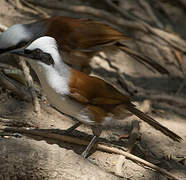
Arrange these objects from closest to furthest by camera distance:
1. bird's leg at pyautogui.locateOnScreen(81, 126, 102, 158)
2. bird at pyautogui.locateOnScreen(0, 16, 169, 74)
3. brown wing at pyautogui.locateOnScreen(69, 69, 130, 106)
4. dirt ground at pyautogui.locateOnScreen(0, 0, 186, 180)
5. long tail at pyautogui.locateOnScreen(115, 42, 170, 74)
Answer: dirt ground at pyautogui.locateOnScreen(0, 0, 186, 180) < brown wing at pyautogui.locateOnScreen(69, 69, 130, 106) < bird's leg at pyautogui.locateOnScreen(81, 126, 102, 158) < bird at pyautogui.locateOnScreen(0, 16, 169, 74) < long tail at pyautogui.locateOnScreen(115, 42, 170, 74)

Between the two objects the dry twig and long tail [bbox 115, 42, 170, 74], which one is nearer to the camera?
long tail [bbox 115, 42, 170, 74]

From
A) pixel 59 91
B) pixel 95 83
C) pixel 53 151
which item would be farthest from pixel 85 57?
pixel 53 151

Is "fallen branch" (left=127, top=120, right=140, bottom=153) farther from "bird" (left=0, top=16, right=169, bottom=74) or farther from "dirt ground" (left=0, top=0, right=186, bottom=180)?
"bird" (left=0, top=16, right=169, bottom=74)

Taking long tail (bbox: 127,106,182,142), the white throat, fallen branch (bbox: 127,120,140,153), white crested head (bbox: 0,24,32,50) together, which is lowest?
fallen branch (bbox: 127,120,140,153)

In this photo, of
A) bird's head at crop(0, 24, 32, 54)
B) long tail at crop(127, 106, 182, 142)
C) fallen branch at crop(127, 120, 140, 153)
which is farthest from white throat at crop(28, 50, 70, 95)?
bird's head at crop(0, 24, 32, 54)

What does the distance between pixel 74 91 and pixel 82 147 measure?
2.26ft

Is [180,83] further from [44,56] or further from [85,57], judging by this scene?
[44,56]

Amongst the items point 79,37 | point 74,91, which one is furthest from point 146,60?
point 74,91

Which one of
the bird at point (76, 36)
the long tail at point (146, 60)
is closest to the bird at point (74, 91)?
the bird at point (76, 36)

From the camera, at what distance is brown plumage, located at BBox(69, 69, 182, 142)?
3702 mm

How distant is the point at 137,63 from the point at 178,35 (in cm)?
120

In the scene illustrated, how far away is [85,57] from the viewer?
17.6 feet

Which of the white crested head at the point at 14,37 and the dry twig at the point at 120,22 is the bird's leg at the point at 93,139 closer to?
the white crested head at the point at 14,37

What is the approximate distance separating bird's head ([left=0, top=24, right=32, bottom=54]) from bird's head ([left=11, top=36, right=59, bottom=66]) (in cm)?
119
